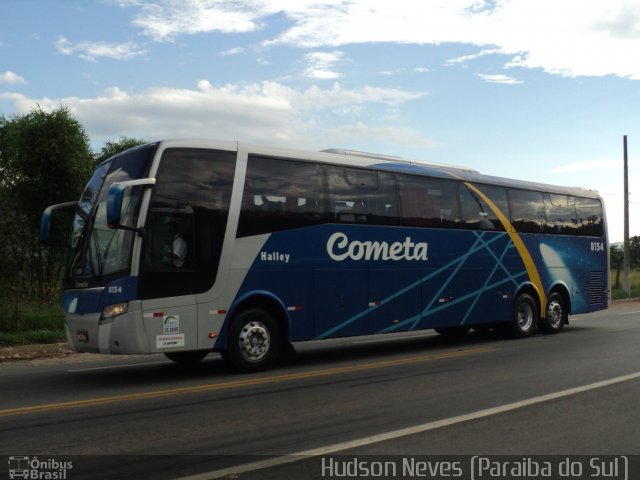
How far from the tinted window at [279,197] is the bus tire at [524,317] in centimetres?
614

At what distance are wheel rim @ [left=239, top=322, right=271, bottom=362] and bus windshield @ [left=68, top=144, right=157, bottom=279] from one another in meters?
2.07

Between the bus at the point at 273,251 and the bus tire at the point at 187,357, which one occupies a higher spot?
the bus at the point at 273,251

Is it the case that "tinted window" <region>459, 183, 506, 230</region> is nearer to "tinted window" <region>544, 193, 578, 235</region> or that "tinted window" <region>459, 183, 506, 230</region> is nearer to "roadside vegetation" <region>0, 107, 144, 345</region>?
"tinted window" <region>544, 193, 578, 235</region>

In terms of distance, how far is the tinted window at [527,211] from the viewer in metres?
15.7

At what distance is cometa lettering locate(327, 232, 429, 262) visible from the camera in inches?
464

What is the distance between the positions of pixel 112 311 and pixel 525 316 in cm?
999

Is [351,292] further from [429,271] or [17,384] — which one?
[17,384]

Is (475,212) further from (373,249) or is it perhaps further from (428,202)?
(373,249)

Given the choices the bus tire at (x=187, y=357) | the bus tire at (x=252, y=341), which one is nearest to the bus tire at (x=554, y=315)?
the bus tire at (x=252, y=341)

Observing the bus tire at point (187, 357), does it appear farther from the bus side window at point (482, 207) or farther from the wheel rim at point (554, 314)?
the wheel rim at point (554, 314)

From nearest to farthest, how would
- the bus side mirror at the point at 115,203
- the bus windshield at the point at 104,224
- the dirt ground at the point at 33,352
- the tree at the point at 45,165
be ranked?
1. the bus side mirror at the point at 115,203
2. the bus windshield at the point at 104,224
3. the dirt ground at the point at 33,352
4. the tree at the point at 45,165

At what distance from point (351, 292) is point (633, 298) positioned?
2660 cm

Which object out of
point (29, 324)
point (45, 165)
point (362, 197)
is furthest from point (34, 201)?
point (362, 197)

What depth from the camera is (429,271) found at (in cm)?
1343
